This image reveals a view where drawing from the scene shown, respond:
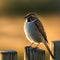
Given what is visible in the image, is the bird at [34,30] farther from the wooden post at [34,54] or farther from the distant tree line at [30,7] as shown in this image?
the distant tree line at [30,7]

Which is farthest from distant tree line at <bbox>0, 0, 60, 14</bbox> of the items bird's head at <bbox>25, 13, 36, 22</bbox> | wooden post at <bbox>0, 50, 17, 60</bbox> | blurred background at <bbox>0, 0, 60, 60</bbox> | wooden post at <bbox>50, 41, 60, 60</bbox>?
wooden post at <bbox>0, 50, 17, 60</bbox>

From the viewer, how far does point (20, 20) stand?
562 centimetres

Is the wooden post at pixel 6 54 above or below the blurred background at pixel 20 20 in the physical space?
below

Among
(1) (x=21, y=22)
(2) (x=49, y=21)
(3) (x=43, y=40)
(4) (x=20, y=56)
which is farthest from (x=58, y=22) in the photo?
(3) (x=43, y=40)

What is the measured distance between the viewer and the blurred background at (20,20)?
5324 millimetres

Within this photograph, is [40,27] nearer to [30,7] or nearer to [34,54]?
[34,54]

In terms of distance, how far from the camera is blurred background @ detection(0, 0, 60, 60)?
5324 millimetres

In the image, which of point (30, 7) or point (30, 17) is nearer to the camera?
point (30, 17)

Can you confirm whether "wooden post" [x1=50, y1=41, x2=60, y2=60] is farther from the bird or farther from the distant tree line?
the distant tree line

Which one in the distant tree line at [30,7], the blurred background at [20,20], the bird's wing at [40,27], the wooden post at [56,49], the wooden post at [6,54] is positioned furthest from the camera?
the distant tree line at [30,7]

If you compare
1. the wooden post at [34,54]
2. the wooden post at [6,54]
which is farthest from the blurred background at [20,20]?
the wooden post at [6,54]

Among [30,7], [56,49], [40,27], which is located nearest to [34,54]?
[56,49]

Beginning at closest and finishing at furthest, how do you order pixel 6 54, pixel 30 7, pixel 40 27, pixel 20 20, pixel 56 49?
1. pixel 6 54
2. pixel 56 49
3. pixel 40 27
4. pixel 20 20
5. pixel 30 7

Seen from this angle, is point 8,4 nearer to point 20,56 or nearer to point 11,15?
point 11,15
